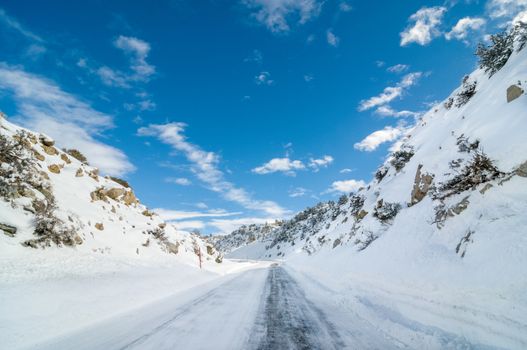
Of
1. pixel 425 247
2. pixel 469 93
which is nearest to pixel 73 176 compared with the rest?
pixel 425 247

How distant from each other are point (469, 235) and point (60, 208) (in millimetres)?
17126

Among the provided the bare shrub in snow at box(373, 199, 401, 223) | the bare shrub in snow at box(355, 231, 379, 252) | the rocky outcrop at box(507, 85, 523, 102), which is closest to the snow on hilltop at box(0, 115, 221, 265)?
the bare shrub in snow at box(355, 231, 379, 252)

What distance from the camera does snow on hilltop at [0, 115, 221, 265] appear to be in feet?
38.6

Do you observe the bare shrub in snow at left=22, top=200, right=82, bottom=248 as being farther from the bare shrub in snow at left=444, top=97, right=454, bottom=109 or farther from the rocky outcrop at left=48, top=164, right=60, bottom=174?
the bare shrub in snow at left=444, top=97, right=454, bottom=109

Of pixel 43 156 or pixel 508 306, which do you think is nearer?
pixel 508 306

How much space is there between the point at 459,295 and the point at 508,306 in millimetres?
1388

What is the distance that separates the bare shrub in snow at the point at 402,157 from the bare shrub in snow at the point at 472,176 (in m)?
11.9

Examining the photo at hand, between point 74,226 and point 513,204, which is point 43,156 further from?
point 513,204

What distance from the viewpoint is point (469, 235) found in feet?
28.8

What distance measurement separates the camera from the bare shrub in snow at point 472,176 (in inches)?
390

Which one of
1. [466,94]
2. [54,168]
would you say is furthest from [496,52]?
[54,168]

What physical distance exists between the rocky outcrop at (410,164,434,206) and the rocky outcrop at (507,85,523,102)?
451 cm

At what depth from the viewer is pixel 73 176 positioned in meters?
20.4

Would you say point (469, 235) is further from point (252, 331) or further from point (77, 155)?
point (77, 155)
